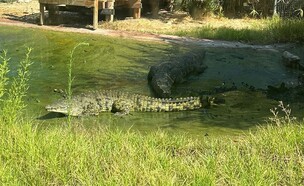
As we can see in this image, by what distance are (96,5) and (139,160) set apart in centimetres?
1119

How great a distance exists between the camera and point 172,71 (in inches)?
376

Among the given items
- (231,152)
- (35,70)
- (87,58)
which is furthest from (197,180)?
(87,58)

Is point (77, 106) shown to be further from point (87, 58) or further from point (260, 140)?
point (87, 58)

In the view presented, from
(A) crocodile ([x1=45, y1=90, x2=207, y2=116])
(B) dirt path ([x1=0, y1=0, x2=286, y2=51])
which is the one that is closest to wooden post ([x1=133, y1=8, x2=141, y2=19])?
(B) dirt path ([x1=0, y1=0, x2=286, y2=51])

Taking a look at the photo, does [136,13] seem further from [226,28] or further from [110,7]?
[226,28]

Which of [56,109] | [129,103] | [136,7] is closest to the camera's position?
[56,109]

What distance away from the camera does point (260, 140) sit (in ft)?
16.7

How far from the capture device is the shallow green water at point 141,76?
7.00 meters

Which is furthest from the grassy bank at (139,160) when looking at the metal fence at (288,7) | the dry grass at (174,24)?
the metal fence at (288,7)

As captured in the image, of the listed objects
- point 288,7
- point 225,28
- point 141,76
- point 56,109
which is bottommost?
point 141,76

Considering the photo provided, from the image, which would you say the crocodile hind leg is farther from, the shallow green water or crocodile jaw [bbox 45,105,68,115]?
crocodile jaw [bbox 45,105,68,115]

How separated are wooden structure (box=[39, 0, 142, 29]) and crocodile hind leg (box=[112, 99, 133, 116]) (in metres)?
7.89

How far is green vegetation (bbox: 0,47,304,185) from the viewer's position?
3.86 m

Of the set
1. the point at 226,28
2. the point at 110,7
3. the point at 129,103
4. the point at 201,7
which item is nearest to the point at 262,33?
the point at 226,28
